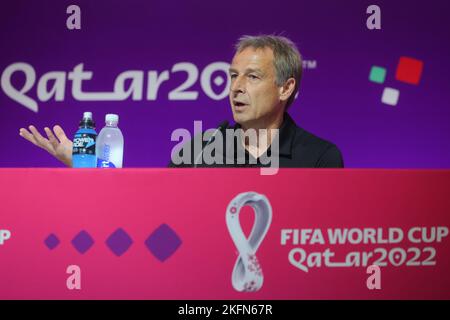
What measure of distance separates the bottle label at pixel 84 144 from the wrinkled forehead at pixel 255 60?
2.38ft

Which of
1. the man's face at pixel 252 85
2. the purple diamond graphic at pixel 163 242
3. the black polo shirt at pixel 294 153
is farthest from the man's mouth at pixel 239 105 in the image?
the purple diamond graphic at pixel 163 242

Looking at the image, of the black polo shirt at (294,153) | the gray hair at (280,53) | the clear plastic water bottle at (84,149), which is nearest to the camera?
the clear plastic water bottle at (84,149)

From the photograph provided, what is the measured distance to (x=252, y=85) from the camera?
2193mm

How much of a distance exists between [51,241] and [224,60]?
1.80 meters

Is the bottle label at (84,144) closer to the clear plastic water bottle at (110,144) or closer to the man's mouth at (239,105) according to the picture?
the clear plastic water bottle at (110,144)

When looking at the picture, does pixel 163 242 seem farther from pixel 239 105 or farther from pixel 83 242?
pixel 239 105

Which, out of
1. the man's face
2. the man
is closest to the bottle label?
the man

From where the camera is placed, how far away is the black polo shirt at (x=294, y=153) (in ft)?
6.62

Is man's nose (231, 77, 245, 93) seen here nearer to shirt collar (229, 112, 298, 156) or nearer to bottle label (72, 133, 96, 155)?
shirt collar (229, 112, 298, 156)

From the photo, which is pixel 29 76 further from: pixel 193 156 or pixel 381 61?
pixel 381 61

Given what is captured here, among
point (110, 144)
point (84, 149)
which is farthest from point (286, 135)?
point (84, 149)

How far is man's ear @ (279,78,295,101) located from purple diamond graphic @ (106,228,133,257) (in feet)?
3.53

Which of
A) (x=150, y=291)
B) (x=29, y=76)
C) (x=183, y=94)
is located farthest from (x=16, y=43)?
(x=150, y=291)

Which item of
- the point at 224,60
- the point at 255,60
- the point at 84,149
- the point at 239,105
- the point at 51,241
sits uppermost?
the point at 224,60
